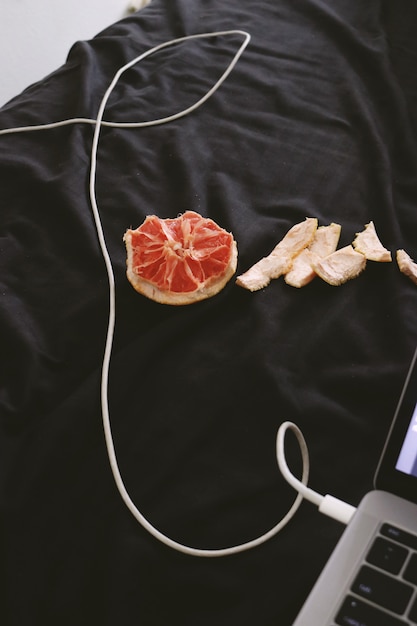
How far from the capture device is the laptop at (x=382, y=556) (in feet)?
1.45

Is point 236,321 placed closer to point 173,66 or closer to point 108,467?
point 108,467

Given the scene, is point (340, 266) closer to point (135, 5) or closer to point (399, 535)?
point (399, 535)

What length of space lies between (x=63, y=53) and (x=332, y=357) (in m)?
1.10

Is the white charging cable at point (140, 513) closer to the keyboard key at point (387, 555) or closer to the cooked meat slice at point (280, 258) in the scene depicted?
the keyboard key at point (387, 555)

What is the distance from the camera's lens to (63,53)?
1428 mm

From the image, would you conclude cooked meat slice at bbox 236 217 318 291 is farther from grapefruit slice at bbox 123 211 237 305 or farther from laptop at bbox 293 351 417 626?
laptop at bbox 293 351 417 626

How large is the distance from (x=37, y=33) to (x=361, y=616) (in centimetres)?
131

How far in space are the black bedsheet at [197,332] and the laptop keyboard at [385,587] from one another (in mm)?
89

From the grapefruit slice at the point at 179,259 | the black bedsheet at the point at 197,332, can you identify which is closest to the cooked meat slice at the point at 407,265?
the black bedsheet at the point at 197,332

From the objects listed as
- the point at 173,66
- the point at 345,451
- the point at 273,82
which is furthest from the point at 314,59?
the point at 345,451

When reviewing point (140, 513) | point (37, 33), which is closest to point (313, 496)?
point (140, 513)

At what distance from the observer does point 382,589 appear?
0.45m

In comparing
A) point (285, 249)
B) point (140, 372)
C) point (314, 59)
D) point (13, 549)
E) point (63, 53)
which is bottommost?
point (13, 549)

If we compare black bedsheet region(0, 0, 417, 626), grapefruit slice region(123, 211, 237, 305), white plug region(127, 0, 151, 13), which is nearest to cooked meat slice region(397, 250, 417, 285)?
black bedsheet region(0, 0, 417, 626)
